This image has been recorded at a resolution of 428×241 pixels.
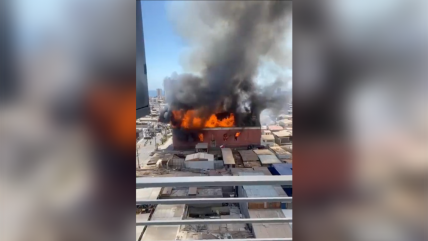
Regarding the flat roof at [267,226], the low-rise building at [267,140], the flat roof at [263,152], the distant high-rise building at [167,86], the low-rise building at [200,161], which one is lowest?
the flat roof at [267,226]

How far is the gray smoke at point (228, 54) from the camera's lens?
12.9ft

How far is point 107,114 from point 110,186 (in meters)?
0.16

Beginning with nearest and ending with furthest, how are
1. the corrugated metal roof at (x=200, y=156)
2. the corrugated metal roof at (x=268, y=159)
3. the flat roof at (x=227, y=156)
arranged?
the corrugated metal roof at (x=268, y=159), the flat roof at (x=227, y=156), the corrugated metal roof at (x=200, y=156)

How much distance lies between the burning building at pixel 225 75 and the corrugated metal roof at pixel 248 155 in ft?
0.80

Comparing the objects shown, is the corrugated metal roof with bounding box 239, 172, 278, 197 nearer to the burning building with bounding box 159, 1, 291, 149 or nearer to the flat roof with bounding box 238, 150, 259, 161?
the flat roof with bounding box 238, 150, 259, 161

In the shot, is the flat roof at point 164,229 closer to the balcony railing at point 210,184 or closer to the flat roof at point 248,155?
the balcony railing at point 210,184

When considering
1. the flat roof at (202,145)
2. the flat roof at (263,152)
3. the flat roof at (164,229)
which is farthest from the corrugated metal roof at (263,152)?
the flat roof at (164,229)

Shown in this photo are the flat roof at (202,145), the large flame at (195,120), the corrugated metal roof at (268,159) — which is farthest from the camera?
the large flame at (195,120)

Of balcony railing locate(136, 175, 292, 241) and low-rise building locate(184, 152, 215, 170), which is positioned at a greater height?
balcony railing locate(136, 175, 292, 241)

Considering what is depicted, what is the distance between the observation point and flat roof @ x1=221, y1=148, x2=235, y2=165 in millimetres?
3720

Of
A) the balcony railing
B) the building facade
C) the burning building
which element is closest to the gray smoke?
the burning building

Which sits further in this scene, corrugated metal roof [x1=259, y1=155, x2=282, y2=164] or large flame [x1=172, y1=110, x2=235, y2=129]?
large flame [x1=172, y1=110, x2=235, y2=129]

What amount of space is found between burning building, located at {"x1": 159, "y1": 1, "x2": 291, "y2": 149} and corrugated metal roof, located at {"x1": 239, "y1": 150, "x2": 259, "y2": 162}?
0.24 m

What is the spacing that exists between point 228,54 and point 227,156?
172 cm
